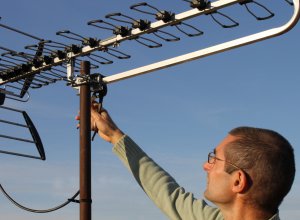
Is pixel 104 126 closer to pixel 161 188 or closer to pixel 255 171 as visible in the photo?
pixel 161 188

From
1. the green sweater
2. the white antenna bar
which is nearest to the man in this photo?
the green sweater

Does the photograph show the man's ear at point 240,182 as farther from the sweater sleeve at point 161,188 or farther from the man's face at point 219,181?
the sweater sleeve at point 161,188

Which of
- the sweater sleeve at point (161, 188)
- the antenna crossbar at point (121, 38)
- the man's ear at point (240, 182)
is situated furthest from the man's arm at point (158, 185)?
the antenna crossbar at point (121, 38)

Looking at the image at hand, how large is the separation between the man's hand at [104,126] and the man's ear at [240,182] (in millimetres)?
1558

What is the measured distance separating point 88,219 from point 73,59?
176 cm

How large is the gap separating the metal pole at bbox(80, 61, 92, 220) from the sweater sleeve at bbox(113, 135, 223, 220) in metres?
0.79

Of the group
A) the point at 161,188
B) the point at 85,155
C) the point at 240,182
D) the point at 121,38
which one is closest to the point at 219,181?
the point at 240,182

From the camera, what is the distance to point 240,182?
356 cm

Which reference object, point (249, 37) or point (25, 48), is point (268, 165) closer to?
point (249, 37)

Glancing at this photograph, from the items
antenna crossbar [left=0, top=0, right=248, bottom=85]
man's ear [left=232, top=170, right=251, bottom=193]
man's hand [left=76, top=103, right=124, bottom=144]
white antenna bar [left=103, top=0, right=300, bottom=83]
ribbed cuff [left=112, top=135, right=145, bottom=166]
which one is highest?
antenna crossbar [left=0, top=0, right=248, bottom=85]

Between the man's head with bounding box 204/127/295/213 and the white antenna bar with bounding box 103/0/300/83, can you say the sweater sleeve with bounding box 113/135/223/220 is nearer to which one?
the man's head with bounding box 204/127/295/213

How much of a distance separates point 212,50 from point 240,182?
1.48m

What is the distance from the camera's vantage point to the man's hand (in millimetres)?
5020

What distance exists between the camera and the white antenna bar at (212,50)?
4.14 m
